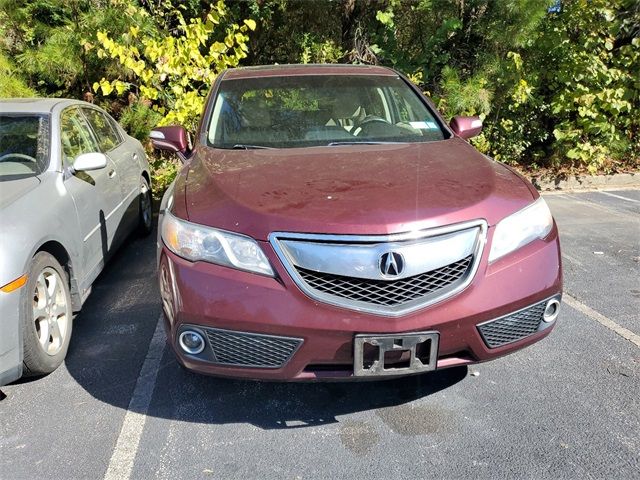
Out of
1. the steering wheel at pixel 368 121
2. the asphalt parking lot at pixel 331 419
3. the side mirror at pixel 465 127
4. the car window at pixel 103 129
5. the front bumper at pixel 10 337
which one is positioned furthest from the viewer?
the car window at pixel 103 129

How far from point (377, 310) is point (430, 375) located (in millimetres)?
957

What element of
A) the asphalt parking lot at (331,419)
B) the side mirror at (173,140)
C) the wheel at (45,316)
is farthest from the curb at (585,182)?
the wheel at (45,316)

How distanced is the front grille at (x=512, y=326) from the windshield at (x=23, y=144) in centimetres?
285

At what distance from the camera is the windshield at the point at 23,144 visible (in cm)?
344

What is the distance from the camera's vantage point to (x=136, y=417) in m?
2.60

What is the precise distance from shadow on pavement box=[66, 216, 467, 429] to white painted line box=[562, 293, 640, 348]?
3.88 feet

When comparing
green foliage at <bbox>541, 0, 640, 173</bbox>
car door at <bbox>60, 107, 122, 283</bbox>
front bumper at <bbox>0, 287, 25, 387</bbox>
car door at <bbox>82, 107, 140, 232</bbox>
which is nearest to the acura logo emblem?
front bumper at <bbox>0, 287, 25, 387</bbox>

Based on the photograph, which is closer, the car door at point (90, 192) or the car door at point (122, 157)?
the car door at point (90, 192)

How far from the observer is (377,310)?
2.14m

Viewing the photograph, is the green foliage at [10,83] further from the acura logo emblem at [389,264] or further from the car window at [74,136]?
the acura logo emblem at [389,264]

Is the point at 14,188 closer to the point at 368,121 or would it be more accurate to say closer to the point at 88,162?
the point at 88,162

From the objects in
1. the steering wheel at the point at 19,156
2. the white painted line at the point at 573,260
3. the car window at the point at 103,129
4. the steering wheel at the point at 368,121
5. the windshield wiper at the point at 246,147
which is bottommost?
the white painted line at the point at 573,260

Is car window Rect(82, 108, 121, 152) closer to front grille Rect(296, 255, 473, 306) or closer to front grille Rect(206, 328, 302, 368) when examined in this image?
front grille Rect(206, 328, 302, 368)

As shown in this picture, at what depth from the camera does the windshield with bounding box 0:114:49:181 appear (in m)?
3.44
